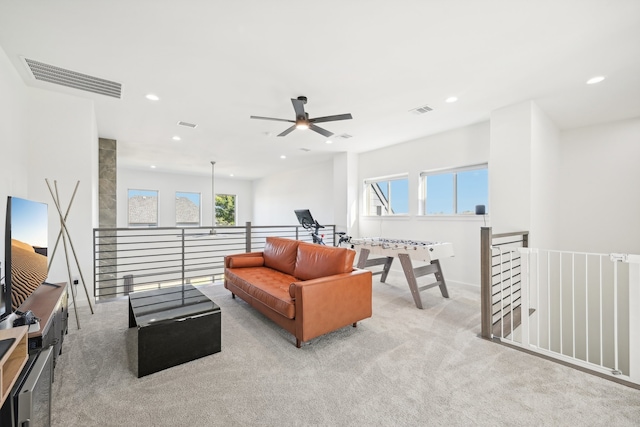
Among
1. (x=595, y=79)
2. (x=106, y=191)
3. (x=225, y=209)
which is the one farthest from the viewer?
(x=225, y=209)

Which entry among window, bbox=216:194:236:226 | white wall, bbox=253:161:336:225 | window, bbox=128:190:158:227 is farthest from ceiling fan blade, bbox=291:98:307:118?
window, bbox=216:194:236:226

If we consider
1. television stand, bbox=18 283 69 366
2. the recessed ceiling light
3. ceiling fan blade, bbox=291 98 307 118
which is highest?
the recessed ceiling light

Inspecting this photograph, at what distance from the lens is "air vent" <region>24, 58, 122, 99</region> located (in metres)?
2.70

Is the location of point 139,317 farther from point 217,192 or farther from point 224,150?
point 217,192

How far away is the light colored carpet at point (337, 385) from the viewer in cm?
162

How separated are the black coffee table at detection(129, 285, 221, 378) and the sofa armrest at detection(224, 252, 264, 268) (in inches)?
50.1

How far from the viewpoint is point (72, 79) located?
292 cm

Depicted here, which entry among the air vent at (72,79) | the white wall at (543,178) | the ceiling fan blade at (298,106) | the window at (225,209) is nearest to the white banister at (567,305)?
the white wall at (543,178)

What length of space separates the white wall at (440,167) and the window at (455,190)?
0.50 ft

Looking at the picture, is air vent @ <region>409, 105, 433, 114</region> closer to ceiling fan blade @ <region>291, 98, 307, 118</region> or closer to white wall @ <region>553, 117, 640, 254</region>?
ceiling fan blade @ <region>291, 98, 307, 118</region>

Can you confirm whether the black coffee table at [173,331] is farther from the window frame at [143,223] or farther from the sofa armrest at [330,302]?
the window frame at [143,223]

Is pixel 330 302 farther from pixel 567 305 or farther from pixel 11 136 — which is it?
pixel 567 305

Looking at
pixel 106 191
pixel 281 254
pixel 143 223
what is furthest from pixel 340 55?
pixel 143 223

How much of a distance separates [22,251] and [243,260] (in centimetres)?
229
